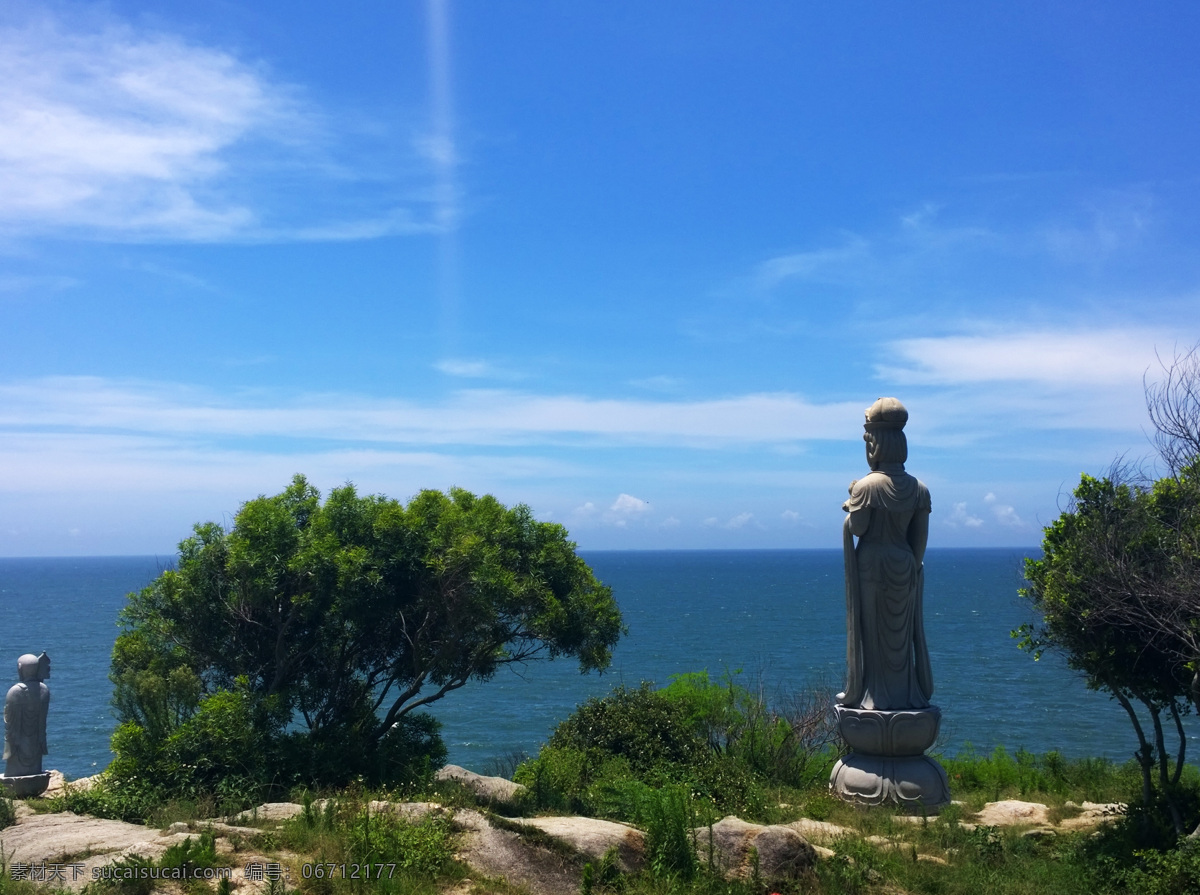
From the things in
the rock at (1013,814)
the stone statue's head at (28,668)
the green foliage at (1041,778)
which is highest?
the stone statue's head at (28,668)

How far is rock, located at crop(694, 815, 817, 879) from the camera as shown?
9367 millimetres

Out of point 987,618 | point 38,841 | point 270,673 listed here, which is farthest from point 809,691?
point 987,618

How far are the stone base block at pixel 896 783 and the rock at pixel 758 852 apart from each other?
3.83 m

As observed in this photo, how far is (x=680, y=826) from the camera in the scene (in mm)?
9547

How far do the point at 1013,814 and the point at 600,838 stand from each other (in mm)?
6568

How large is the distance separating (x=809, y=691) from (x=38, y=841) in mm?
15098

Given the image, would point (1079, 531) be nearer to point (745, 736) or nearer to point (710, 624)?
point (745, 736)

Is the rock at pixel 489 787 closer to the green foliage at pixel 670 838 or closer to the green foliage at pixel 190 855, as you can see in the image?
the green foliage at pixel 670 838

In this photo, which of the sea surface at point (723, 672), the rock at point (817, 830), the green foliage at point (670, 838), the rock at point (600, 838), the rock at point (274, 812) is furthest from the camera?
the sea surface at point (723, 672)

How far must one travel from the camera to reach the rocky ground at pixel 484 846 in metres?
8.90

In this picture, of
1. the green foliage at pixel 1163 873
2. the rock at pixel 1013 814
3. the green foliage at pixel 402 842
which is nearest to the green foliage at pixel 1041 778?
the rock at pixel 1013 814

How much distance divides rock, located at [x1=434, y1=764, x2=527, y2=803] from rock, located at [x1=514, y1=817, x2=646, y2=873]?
2.66m

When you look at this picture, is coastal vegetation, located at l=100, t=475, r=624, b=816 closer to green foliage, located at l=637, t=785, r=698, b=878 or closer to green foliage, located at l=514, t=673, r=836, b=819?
green foliage, located at l=514, t=673, r=836, b=819

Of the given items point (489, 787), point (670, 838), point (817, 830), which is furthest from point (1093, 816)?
point (489, 787)
